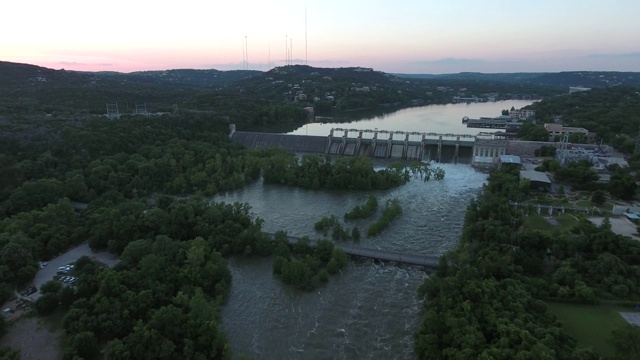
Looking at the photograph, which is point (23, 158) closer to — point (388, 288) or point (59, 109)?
point (59, 109)

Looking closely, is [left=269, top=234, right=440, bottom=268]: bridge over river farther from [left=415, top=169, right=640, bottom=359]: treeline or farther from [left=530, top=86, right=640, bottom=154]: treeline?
[left=530, top=86, right=640, bottom=154]: treeline

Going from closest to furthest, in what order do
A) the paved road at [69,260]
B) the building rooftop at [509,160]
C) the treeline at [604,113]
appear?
the paved road at [69,260] < the building rooftop at [509,160] < the treeline at [604,113]

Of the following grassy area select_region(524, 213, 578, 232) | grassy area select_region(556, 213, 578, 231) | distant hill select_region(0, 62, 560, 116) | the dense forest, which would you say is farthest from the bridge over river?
distant hill select_region(0, 62, 560, 116)

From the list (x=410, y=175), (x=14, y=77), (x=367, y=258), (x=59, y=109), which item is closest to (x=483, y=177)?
(x=410, y=175)

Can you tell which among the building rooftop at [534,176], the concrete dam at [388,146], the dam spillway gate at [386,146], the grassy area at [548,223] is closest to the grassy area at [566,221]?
the grassy area at [548,223]

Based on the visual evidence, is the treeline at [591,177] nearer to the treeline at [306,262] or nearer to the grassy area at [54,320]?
the treeline at [306,262]
